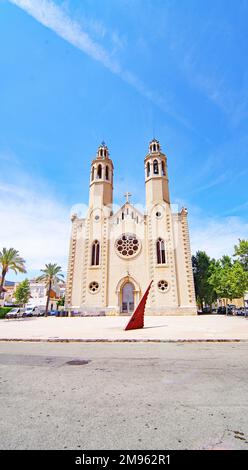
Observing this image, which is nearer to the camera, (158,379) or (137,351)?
(158,379)

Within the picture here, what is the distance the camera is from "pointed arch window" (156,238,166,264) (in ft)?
99.7

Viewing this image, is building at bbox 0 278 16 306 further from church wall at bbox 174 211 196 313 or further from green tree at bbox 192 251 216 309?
green tree at bbox 192 251 216 309

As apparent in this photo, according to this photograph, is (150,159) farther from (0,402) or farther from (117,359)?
(0,402)

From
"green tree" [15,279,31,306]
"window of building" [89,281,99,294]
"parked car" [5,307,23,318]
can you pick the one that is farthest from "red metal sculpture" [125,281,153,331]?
"green tree" [15,279,31,306]

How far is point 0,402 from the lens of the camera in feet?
11.9

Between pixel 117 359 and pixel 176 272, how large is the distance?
78.7 feet

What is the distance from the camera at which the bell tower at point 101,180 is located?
35.4 meters

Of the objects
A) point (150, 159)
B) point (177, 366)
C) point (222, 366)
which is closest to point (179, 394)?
point (177, 366)

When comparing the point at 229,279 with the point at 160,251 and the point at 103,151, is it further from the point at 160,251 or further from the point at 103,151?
the point at 103,151

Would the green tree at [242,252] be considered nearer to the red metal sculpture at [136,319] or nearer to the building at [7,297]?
the red metal sculpture at [136,319]

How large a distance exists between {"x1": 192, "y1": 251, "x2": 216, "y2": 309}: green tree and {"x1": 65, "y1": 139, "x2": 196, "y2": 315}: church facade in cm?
1044

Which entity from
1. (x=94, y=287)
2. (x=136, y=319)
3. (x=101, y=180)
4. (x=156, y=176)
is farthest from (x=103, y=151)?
(x=136, y=319)

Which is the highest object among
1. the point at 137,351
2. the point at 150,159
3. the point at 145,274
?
the point at 150,159

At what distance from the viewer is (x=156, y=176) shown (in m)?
Result: 35.2
